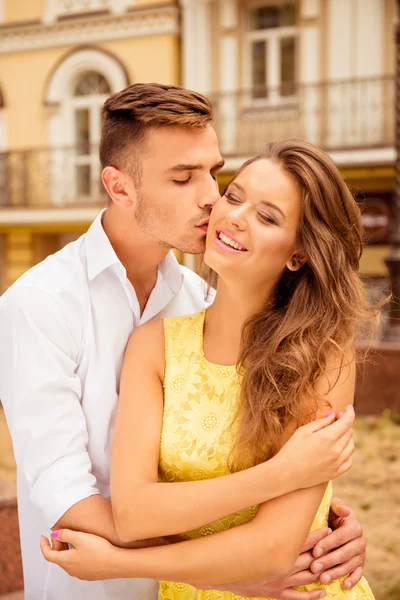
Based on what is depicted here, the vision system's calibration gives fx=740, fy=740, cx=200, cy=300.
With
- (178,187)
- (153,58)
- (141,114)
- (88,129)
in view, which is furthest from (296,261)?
(88,129)

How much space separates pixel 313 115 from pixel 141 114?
954cm

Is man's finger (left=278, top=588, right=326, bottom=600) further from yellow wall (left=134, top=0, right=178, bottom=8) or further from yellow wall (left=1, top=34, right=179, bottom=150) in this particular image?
yellow wall (left=1, top=34, right=179, bottom=150)

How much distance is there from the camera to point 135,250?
2158 mm

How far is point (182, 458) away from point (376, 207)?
9.68 m

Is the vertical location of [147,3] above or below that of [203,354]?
above

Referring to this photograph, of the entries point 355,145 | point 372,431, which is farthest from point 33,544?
point 355,145

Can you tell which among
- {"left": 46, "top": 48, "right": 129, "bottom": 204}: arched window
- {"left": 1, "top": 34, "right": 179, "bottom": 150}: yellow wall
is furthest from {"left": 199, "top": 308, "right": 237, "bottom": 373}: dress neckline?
{"left": 1, "top": 34, "right": 179, "bottom": 150}: yellow wall

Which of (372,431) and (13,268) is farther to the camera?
(13,268)

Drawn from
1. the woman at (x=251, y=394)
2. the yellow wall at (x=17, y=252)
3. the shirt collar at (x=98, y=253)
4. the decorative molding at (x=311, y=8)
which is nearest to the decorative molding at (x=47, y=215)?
the yellow wall at (x=17, y=252)

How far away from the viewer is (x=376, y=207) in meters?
10.9

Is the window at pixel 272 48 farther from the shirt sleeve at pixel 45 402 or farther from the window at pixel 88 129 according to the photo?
the shirt sleeve at pixel 45 402

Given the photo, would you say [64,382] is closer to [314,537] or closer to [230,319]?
[230,319]

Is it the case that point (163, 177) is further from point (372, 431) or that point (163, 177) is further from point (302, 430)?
point (372, 431)

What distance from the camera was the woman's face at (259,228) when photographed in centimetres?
176
